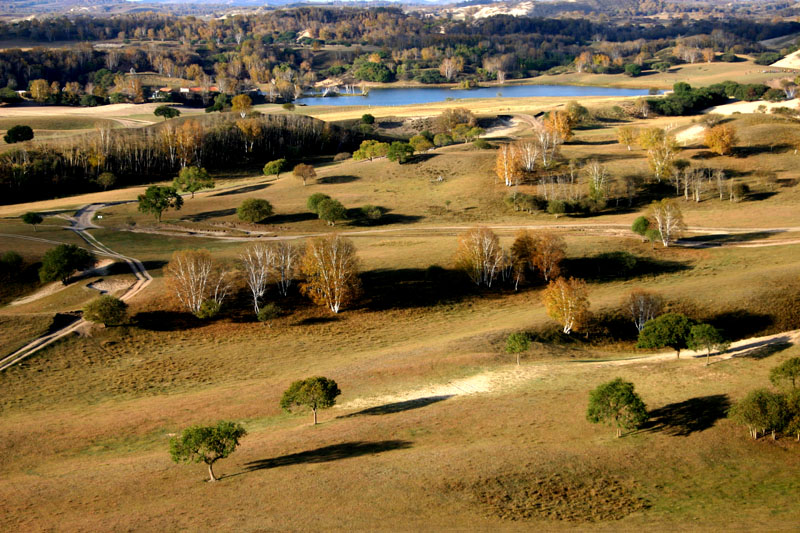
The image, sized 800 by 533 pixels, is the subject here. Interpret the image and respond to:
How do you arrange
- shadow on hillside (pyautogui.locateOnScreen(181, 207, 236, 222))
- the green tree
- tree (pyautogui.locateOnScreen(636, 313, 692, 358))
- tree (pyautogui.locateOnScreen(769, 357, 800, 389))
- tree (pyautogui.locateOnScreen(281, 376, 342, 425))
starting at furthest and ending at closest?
shadow on hillside (pyautogui.locateOnScreen(181, 207, 236, 222)), the green tree, tree (pyautogui.locateOnScreen(636, 313, 692, 358)), tree (pyautogui.locateOnScreen(281, 376, 342, 425)), tree (pyautogui.locateOnScreen(769, 357, 800, 389))

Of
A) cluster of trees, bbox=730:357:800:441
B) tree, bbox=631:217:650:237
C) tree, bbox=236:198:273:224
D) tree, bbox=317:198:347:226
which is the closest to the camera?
cluster of trees, bbox=730:357:800:441

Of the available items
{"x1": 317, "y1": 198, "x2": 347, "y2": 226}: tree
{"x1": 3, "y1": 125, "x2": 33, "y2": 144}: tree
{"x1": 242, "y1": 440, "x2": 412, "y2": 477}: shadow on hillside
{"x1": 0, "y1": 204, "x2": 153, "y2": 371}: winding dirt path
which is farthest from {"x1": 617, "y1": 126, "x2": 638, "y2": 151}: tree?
{"x1": 3, "y1": 125, "x2": 33, "y2": 144}: tree

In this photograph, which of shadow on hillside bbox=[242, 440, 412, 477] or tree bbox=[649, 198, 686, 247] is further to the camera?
tree bbox=[649, 198, 686, 247]

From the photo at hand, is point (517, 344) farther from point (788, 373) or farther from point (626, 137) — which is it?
point (626, 137)

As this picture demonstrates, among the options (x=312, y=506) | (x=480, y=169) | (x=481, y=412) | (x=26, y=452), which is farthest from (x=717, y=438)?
(x=480, y=169)

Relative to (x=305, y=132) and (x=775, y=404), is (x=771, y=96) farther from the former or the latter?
(x=775, y=404)

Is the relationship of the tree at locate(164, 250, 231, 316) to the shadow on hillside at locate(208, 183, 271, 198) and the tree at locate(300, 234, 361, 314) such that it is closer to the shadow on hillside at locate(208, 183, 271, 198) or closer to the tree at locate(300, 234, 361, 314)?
the tree at locate(300, 234, 361, 314)
